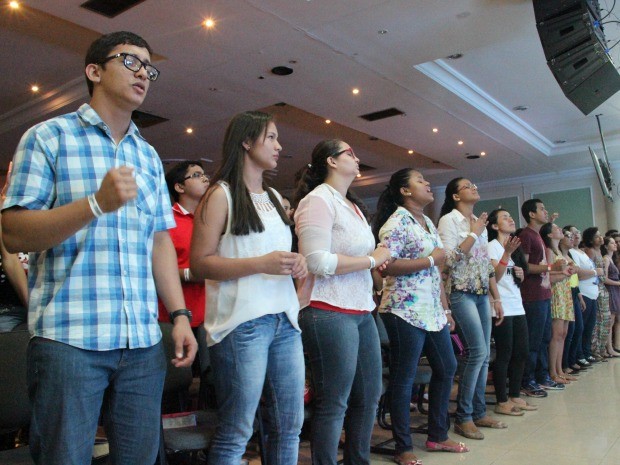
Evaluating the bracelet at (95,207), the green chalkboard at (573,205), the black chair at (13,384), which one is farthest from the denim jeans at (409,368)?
the green chalkboard at (573,205)

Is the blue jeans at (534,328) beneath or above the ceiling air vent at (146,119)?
beneath

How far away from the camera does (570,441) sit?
3219 millimetres

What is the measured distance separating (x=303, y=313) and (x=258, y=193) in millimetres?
540

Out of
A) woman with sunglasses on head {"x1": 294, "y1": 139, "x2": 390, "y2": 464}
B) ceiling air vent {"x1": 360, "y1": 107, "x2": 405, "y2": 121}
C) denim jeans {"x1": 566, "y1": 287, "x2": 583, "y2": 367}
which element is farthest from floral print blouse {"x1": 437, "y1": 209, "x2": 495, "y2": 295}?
ceiling air vent {"x1": 360, "y1": 107, "x2": 405, "y2": 121}

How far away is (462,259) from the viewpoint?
11.3ft

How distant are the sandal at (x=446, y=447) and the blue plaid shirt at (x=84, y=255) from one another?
2171 millimetres

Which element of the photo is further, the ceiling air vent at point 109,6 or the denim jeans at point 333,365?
the ceiling air vent at point 109,6

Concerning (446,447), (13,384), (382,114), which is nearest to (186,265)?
(13,384)

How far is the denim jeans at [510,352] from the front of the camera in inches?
154

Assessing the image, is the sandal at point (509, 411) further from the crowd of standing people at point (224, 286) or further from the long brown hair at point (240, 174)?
the long brown hair at point (240, 174)

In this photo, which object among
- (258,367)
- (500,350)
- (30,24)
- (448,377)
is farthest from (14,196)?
(30,24)

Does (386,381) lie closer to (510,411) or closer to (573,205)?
(510,411)

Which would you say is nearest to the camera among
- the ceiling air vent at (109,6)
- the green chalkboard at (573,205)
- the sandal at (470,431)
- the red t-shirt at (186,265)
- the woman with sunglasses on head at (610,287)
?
the red t-shirt at (186,265)

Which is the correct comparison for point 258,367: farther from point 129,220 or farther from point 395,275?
point 395,275
